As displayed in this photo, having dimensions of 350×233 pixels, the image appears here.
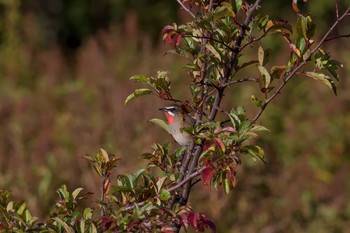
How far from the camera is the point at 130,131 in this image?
7.35 m

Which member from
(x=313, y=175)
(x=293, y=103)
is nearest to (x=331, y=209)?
(x=313, y=175)

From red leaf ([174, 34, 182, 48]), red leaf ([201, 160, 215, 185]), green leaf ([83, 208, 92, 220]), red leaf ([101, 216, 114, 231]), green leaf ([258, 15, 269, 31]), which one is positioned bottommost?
red leaf ([101, 216, 114, 231])

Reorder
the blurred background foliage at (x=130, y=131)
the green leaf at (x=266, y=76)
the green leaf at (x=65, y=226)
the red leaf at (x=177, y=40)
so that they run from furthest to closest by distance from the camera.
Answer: the blurred background foliage at (x=130, y=131) → the red leaf at (x=177, y=40) → the green leaf at (x=266, y=76) → the green leaf at (x=65, y=226)

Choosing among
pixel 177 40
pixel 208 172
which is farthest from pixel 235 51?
pixel 208 172

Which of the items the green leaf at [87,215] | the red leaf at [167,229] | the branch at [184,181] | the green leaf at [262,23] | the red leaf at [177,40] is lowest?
the red leaf at [167,229]

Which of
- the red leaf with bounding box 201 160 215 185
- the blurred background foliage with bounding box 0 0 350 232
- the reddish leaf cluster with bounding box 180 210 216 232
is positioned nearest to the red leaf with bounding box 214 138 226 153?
the red leaf with bounding box 201 160 215 185

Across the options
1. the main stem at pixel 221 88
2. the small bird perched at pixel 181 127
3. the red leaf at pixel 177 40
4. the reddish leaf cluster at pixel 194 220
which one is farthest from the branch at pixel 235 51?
the reddish leaf cluster at pixel 194 220

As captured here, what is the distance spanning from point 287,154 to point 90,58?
302 centimetres

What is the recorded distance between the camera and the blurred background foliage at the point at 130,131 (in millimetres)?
6934

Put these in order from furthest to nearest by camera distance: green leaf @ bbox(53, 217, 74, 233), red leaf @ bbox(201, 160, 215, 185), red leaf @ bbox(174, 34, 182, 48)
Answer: red leaf @ bbox(174, 34, 182, 48) < red leaf @ bbox(201, 160, 215, 185) < green leaf @ bbox(53, 217, 74, 233)

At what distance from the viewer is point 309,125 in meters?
9.27

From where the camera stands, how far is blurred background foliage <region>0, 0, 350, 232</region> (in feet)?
22.7

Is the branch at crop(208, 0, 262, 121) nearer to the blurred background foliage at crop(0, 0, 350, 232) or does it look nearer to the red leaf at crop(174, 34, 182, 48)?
the red leaf at crop(174, 34, 182, 48)

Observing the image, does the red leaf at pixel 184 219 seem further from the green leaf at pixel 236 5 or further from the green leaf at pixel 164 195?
the green leaf at pixel 236 5
